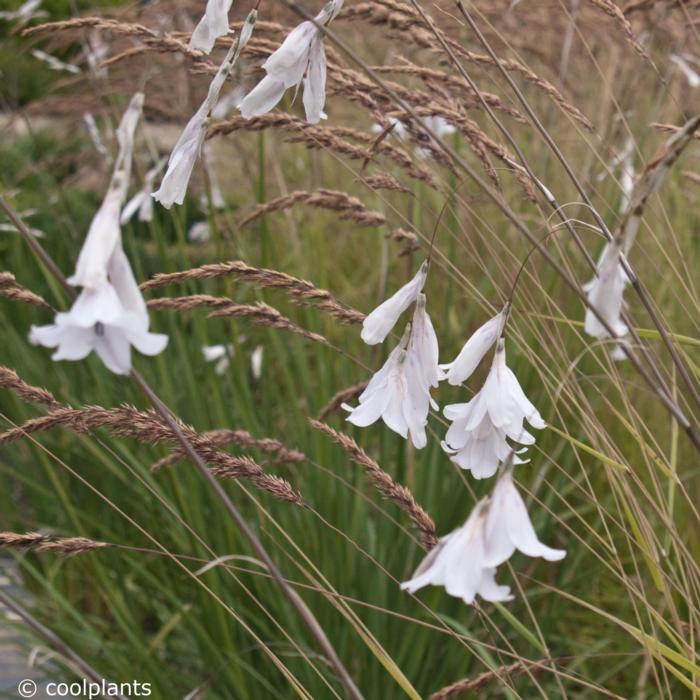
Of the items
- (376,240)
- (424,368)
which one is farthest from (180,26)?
(424,368)

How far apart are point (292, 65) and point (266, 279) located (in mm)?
290

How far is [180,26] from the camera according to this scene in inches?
160

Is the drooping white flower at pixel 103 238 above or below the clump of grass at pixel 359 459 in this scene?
above

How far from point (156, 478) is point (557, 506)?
0.94 meters

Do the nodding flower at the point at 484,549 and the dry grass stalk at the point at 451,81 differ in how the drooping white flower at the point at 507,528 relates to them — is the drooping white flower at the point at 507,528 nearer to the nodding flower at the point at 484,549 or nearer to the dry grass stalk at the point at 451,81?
the nodding flower at the point at 484,549

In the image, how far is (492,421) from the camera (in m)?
1.05

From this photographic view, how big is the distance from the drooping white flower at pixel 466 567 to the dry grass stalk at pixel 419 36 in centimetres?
77

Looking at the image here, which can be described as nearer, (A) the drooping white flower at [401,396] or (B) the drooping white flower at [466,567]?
(B) the drooping white flower at [466,567]

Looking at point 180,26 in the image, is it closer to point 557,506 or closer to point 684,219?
point 684,219

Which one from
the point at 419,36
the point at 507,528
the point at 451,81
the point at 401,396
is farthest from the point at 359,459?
the point at 419,36

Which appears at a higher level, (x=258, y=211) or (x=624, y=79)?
(x=258, y=211)

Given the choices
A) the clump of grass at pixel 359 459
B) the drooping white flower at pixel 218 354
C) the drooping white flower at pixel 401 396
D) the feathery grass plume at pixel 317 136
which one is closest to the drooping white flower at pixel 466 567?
the clump of grass at pixel 359 459

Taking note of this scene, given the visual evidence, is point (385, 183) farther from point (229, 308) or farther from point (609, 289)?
point (609, 289)

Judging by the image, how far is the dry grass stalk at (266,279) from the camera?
1224 millimetres
